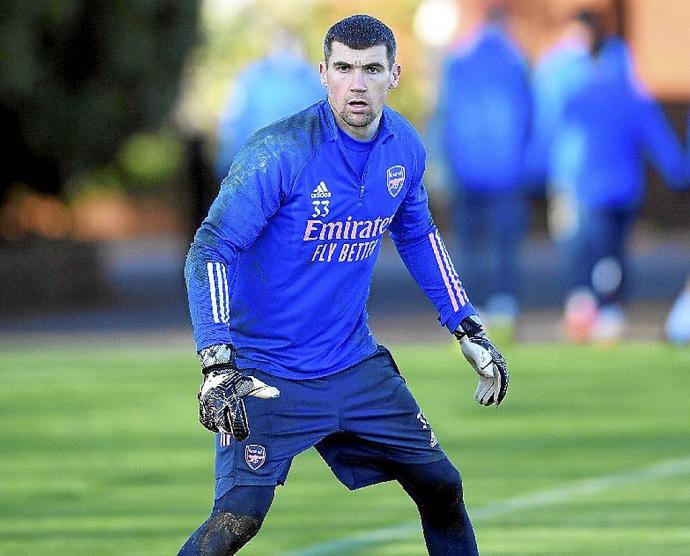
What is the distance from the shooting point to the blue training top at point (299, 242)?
556 centimetres

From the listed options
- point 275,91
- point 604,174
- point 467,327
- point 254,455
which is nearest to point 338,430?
point 254,455

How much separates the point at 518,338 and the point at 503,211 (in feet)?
4.04

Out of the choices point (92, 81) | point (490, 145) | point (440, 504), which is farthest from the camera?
point (92, 81)

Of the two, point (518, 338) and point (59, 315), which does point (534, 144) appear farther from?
point (59, 315)

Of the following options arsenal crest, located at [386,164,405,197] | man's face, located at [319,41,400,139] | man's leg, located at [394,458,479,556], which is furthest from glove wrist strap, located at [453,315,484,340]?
man's face, located at [319,41,400,139]

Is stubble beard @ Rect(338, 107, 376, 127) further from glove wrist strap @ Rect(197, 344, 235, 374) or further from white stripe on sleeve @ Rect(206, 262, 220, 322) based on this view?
glove wrist strap @ Rect(197, 344, 235, 374)

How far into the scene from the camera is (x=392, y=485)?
9.56 meters

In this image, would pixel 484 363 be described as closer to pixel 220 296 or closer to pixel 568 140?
pixel 220 296

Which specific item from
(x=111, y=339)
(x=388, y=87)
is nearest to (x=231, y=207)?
(x=388, y=87)

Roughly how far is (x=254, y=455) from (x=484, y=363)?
87 cm

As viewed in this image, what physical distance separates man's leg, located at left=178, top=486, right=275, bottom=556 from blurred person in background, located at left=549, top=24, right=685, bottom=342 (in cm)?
1039

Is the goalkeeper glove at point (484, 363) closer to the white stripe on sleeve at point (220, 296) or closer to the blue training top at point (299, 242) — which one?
the blue training top at point (299, 242)

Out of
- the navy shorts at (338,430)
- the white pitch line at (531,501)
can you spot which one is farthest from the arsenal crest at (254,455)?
the white pitch line at (531,501)

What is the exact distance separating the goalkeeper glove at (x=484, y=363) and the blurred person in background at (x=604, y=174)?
965 cm
